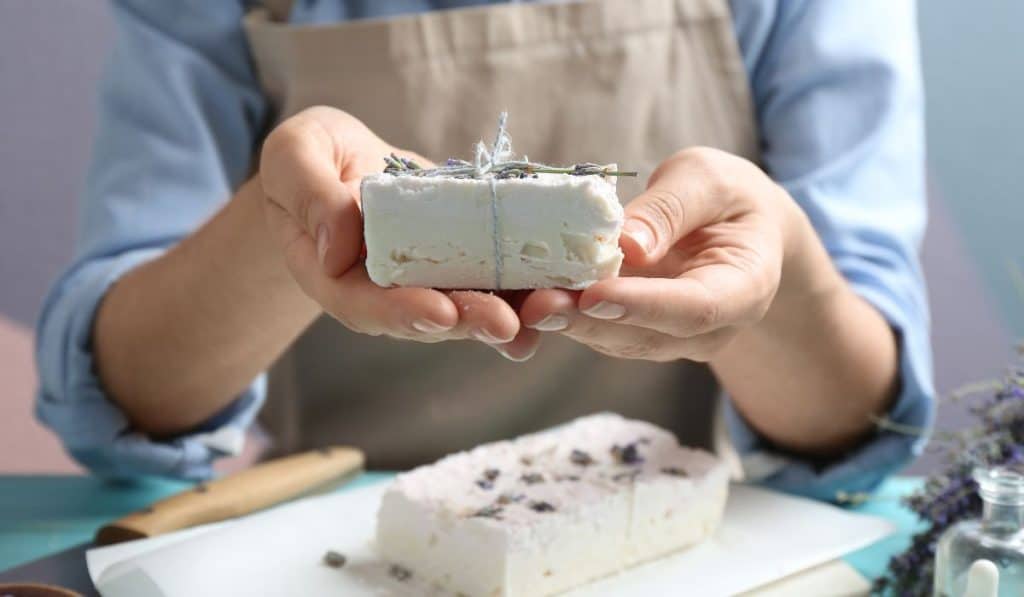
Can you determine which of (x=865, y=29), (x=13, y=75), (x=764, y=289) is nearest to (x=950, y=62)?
(x=865, y=29)

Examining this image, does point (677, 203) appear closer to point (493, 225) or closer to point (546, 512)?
point (493, 225)

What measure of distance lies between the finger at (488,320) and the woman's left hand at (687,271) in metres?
0.02

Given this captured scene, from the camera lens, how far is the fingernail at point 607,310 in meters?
0.56

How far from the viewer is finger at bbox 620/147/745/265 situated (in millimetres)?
619

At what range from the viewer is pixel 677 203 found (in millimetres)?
664

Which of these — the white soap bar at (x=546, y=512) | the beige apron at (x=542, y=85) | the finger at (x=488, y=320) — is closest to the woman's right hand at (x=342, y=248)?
the finger at (x=488, y=320)

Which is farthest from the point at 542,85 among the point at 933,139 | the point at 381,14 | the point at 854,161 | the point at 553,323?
the point at 933,139

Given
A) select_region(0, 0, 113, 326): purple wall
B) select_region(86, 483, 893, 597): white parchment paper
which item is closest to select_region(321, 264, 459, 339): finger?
select_region(86, 483, 893, 597): white parchment paper

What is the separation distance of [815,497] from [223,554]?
50 centimetres

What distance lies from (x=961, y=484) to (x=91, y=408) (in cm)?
69

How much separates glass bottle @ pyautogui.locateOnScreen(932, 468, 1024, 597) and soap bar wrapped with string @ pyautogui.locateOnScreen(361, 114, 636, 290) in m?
0.26

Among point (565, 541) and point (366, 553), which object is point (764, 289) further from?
point (366, 553)

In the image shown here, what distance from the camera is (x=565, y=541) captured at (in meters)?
0.75

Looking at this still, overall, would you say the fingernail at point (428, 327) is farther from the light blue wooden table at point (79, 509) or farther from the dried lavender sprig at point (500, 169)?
the light blue wooden table at point (79, 509)
